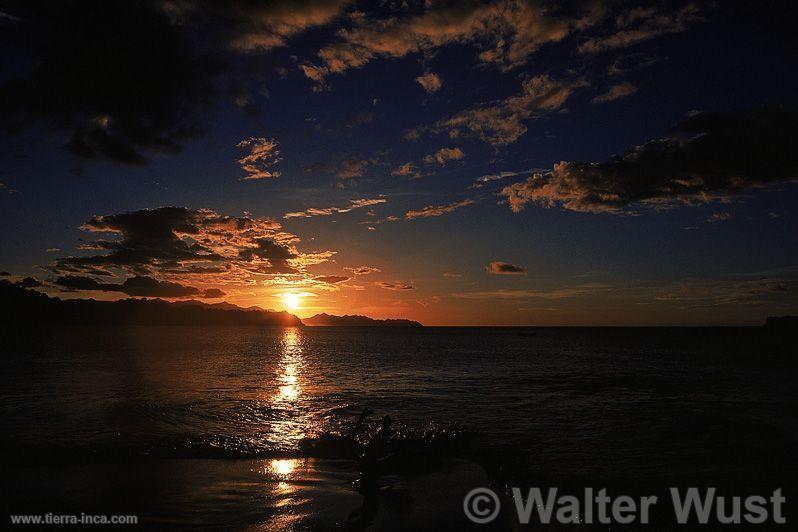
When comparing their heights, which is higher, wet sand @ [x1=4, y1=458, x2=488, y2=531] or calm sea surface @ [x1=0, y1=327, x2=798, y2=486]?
wet sand @ [x1=4, y1=458, x2=488, y2=531]

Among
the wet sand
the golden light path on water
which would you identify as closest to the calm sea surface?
the golden light path on water

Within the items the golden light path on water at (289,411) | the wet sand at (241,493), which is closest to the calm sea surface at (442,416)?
the golden light path on water at (289,411)

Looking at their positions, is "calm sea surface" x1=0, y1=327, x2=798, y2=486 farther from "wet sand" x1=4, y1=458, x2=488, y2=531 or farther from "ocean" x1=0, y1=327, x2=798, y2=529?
"wet sand" x1=4, y1=458, x2=488, y2=531

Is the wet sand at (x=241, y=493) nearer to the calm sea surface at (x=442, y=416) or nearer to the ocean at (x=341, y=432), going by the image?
the ocean at (x=341, y=432)

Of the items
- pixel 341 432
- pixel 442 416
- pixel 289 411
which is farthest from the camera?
pixel 289 411

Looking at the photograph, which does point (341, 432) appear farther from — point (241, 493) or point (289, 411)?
point (241, 493)

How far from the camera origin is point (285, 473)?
46.4ft

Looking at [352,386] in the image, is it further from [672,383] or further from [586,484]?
[672,383]

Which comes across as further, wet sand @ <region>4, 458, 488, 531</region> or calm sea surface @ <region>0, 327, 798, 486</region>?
calm sea surface @ <region>0, 327, 798, 486</region>

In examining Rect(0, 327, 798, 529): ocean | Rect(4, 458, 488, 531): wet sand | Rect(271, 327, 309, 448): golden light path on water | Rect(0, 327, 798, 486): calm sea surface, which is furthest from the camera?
Rect(271, 327, 309, 448): golden light path on water

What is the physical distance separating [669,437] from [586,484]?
9.63m

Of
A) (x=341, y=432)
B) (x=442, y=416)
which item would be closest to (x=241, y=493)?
(x=341, y=432)

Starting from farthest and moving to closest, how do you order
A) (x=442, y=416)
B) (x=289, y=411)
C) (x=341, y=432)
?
(x=289, y=411)
(x=442, y=416)
(x=341, y=432)

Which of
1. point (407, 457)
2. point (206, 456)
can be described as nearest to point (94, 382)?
point (206, 456)
